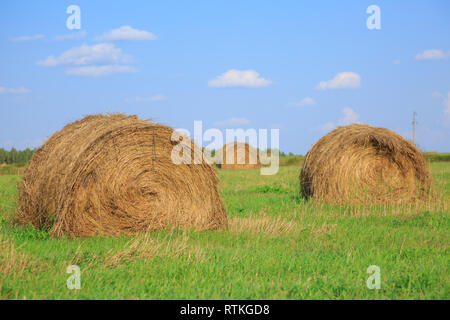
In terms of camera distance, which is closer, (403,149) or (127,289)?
(127,289)

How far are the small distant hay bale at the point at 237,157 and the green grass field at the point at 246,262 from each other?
19271 mm

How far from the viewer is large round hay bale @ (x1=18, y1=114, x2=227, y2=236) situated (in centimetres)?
780

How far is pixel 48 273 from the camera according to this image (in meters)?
5.15

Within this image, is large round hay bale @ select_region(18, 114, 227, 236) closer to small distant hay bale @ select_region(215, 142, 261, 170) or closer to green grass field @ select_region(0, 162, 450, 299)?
green grass field @ select_region(0, 162, 450, 299)

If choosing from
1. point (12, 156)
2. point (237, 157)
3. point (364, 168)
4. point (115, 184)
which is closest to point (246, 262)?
point (115, 184)

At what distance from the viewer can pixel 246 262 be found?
18.6 feet

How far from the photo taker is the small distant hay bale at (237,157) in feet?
92.1

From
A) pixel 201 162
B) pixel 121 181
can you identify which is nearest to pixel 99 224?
pixel 121 181

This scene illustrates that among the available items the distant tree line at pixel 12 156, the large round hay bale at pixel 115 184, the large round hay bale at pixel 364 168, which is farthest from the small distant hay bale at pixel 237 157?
the distant tree line at pixel 12 156

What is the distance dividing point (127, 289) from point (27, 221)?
4.66 meters

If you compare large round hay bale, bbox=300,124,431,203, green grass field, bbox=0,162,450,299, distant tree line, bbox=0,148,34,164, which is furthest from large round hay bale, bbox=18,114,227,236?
distant tree line, bbox=0,148,34,164

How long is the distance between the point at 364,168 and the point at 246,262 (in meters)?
7.28

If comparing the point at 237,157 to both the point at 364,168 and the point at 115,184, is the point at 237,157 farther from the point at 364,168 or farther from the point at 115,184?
the point at 115,184
